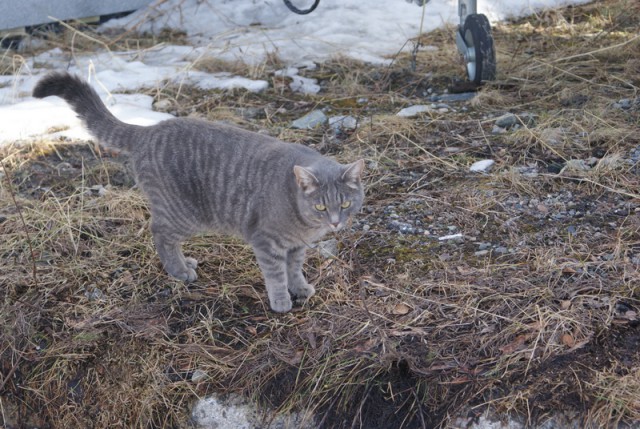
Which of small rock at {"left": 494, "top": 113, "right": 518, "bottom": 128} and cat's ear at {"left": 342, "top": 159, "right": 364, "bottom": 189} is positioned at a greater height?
cat's ear at {"left": 342, "top": 159, "right": 364, "bottom": 189}

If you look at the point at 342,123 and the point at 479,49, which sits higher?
the point at 479,49

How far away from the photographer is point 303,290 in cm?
329

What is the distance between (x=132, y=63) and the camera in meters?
6.09

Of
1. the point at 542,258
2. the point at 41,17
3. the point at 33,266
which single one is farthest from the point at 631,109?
the point at 41,17

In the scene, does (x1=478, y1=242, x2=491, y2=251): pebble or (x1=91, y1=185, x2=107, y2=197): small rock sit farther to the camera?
(x1=91, y1=185, x2=107, y2=197): small rock

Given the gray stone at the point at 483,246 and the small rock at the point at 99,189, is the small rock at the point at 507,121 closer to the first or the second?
the gray stone at the point at 483,246

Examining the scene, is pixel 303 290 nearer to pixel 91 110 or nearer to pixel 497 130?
pixel 91 110

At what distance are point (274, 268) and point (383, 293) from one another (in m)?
0.50

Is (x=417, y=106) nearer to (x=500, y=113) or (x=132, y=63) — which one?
(x=500, y=113)

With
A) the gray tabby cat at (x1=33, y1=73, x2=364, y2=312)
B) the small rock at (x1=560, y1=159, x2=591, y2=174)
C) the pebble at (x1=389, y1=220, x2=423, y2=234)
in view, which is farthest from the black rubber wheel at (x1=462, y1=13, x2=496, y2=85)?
the gray tabby cat at (x1=33, y1=73, x2=364, y2=312)

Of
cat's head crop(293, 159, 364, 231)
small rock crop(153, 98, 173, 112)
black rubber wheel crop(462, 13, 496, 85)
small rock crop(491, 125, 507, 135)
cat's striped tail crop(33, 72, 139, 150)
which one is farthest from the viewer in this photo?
small rock crop(153, 98, 173, 112)

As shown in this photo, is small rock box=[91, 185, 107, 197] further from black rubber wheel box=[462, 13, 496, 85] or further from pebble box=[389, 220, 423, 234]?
black rubber wheel box=[462, 13, 496, 85]

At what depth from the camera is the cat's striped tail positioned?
3.23 metres

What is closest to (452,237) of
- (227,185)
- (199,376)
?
(227,185)
